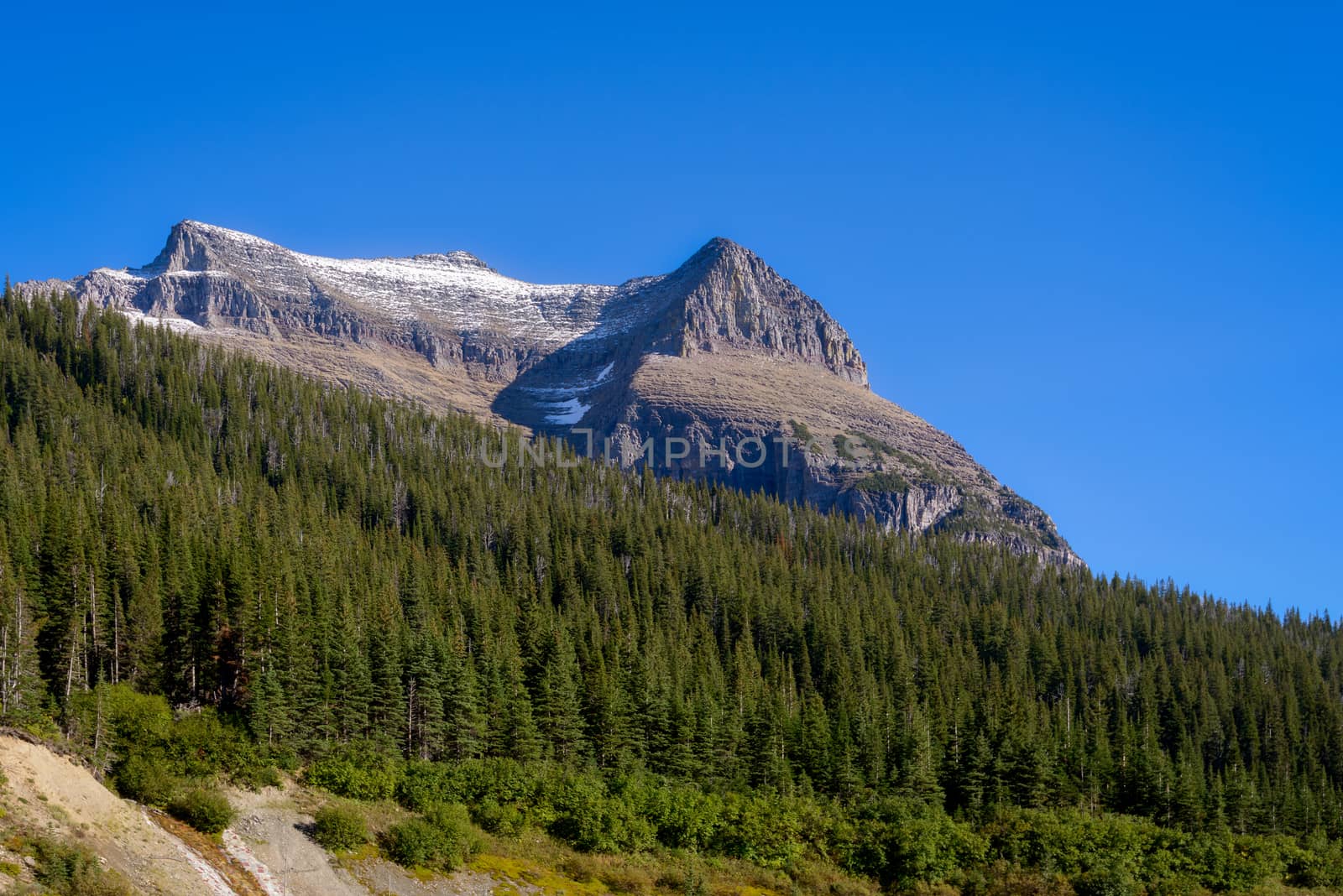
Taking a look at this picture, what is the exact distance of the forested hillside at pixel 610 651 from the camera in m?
84.4

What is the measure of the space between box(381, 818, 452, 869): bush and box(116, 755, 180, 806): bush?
11.8m

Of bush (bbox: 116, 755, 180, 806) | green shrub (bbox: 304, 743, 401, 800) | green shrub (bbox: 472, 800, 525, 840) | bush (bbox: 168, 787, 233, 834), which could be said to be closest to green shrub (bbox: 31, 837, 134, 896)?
bush (bbox: 168, 787, 233, 834)

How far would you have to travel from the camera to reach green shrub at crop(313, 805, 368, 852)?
68.5 m

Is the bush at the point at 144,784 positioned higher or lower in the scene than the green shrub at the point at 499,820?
higher

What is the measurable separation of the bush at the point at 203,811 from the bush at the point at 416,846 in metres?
8.83

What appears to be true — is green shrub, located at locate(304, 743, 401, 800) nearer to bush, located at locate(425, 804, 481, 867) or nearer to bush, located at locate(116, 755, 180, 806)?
bush, located at locate(425, 804, 481, 867)

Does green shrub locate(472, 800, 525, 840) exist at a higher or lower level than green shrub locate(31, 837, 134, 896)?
higher

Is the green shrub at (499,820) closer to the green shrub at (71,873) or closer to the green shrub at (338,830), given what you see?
the green shrub at (338,830)

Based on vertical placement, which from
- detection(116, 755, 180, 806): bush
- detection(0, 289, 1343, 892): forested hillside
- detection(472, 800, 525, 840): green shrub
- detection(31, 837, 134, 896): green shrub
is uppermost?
detection(0, 289, 1343, 892): forested hillside

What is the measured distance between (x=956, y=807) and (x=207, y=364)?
132 m

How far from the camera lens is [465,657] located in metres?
98.8

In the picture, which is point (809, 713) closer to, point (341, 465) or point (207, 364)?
point (341, 465)

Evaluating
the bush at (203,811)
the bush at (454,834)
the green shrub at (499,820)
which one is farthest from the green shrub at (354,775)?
the bush at (203,811)

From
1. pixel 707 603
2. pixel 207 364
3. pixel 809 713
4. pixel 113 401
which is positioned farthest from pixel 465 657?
pixel 207 364
